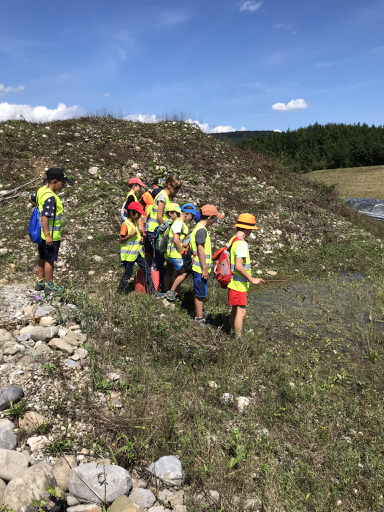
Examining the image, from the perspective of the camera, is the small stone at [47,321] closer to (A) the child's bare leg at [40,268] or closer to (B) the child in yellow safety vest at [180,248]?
(A) the child's bare leg at [40,268]

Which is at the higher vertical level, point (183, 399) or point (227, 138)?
point (227, 138)

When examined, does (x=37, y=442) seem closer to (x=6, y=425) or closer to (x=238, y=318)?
(x=6, y=425)

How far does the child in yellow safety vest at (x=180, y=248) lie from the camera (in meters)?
5.45

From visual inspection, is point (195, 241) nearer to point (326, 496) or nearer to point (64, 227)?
point (326, 496)

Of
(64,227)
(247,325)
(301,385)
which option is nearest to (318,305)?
(247,325)

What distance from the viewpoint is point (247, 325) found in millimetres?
5797

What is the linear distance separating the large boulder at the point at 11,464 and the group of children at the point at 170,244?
2.98 meters

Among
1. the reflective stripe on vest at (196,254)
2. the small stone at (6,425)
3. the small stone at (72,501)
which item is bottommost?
the small stone at (72,501)

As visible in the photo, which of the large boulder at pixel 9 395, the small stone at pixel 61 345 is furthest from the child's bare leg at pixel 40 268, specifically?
the large boulder at pixel 9 395

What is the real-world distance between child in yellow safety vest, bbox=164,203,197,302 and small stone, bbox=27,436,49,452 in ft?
10.7

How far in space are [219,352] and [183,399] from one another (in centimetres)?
101

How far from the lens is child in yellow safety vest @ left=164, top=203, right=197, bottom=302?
545 cm

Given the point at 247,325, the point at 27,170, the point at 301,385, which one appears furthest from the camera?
the point at 27,170

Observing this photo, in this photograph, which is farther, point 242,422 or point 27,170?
point 27,170
